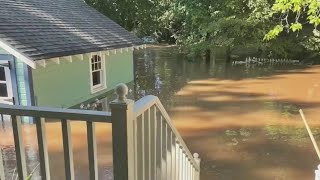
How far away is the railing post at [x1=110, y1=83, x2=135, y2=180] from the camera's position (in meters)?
1.83

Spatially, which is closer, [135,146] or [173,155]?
[135,146]

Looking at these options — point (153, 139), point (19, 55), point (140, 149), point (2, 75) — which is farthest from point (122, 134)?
point (2, 75)

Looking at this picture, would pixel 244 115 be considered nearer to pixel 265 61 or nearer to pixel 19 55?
pixel 19 55

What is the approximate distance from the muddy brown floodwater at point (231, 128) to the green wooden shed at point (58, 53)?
1.13 m

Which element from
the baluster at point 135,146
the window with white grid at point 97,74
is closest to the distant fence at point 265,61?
the window with white grid at point 97,74

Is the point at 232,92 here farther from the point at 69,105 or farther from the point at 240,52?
the point at 240,52

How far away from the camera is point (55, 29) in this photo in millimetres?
11172

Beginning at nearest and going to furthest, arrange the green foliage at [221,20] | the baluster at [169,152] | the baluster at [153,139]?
the baluster at [153,139] → the baluster at [169,152] → the green foliage at [221,20]

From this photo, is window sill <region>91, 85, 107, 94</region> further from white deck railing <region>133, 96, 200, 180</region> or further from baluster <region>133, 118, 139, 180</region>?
baluster <region>133, 118, 139, 180</region>

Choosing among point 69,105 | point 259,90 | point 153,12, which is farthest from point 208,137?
point 153,12

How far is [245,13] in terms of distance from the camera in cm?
2208

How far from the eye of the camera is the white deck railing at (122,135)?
1.88 meters

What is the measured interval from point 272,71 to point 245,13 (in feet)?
15.1

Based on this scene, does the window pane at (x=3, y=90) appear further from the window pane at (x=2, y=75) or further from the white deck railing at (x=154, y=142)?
the white deck railing at (x=154, y=142)
